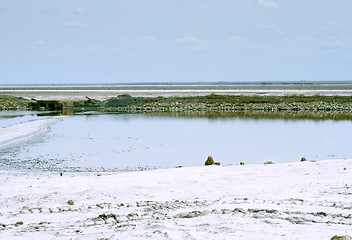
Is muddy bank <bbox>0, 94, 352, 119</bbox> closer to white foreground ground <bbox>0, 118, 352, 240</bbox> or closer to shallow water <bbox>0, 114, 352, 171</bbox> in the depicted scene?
shallow water <bbox>0, 114, 352, 171</bbox>

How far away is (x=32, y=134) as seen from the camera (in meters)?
24.8

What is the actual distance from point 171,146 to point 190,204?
11.5 metres

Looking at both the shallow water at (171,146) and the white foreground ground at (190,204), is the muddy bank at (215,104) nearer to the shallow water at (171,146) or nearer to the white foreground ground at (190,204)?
the shallow water at (171,146)

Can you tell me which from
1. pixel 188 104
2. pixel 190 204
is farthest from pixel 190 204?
pixel 188 104

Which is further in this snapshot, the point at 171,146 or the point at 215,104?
the point at 215,104

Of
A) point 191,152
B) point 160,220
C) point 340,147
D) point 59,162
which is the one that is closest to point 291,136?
point 340,147

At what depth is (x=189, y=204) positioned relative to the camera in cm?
878

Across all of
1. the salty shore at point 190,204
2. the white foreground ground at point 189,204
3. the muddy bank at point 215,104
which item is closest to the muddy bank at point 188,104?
the muddy bank at point 215,104

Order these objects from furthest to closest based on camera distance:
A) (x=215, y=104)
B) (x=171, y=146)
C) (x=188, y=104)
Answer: (x=188, y=104)
(x=215, y=104)
(x=171, y=146)

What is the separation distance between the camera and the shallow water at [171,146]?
1623cm

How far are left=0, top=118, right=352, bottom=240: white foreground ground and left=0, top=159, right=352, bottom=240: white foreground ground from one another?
0.05 feet

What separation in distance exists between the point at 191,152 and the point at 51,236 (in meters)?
11.8

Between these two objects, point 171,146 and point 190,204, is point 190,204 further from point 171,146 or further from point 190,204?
point 171,146

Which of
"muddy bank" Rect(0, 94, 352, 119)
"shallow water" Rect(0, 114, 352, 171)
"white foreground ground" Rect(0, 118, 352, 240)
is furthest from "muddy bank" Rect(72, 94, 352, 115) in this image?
"white foreground ground" Rect(0, 118, 352, 240)
